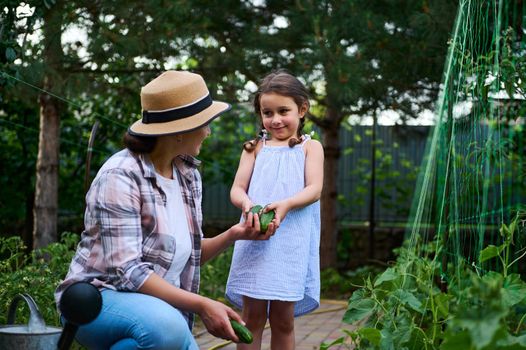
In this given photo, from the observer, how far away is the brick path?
4.79m

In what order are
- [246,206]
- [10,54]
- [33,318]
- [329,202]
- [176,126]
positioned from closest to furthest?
[33,318] → [176,126] → [246,206] → [10,54] → [329,202]

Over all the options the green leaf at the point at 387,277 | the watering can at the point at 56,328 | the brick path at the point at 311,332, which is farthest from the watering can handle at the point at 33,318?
the brick path at the point at 311,332

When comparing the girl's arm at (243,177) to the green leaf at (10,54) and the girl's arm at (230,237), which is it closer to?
the girl's arm at (230,237)

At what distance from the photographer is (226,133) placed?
9.70 m

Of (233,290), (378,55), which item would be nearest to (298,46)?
(378,55)

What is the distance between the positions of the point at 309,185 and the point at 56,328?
1.29 meters

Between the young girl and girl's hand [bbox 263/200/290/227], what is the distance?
0.07ft

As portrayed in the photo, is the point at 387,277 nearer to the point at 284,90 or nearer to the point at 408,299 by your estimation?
the point at 408,299

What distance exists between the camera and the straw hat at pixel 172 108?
261 cm

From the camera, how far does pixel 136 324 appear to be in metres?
2.34

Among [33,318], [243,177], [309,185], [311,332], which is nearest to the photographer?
[33,318]

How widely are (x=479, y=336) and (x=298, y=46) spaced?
5660 mm

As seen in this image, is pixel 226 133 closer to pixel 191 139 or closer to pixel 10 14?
pixel 10 14

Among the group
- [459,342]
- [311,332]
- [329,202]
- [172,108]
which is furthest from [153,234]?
[329,202]
